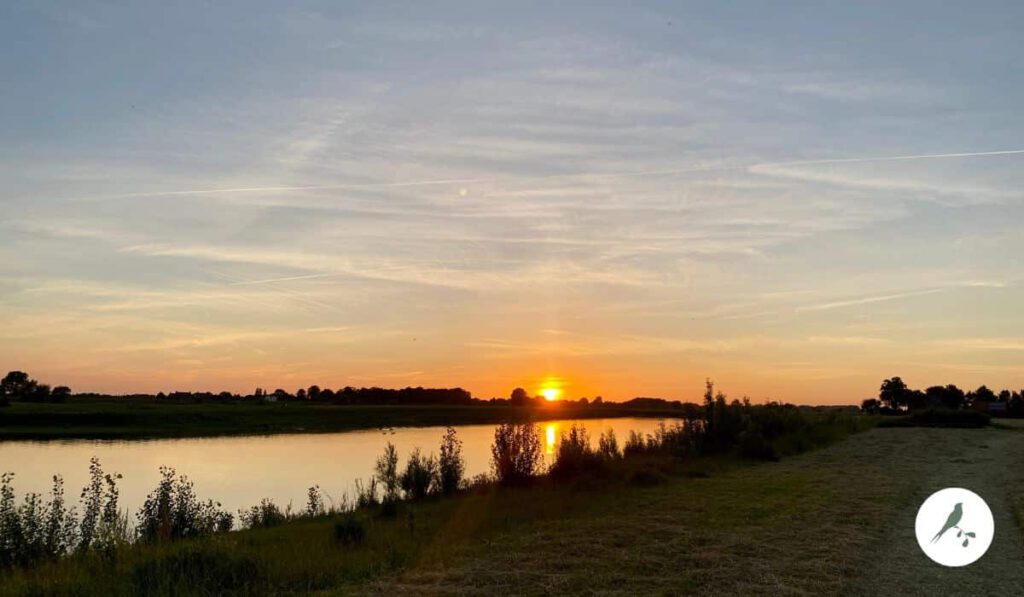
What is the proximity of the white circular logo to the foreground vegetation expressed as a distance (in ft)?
14.1

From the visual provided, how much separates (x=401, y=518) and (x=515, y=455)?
5.23 metres

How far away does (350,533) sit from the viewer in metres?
11.8

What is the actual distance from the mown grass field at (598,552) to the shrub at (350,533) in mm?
166

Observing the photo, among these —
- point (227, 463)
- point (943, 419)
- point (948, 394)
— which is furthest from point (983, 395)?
point (227, 463)

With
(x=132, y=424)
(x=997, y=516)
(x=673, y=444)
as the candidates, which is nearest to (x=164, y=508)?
(x=997, y=516)

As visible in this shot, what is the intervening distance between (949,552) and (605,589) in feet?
17.9

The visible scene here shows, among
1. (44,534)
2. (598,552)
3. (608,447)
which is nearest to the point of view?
(598,552)

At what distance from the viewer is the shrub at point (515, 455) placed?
18.9 m

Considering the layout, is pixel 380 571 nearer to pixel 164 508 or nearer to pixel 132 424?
pixel 164 508

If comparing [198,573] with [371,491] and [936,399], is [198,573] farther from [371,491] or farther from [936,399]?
[936,399]

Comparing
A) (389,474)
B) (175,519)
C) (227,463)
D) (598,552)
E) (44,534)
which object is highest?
(389,474)

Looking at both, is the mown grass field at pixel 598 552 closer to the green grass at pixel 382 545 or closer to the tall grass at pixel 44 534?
the green grass at pixel 382 545

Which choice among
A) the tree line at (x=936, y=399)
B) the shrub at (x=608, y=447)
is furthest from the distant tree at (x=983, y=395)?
the shrub at (x=608, y=447)

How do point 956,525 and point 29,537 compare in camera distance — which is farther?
point 956,525
